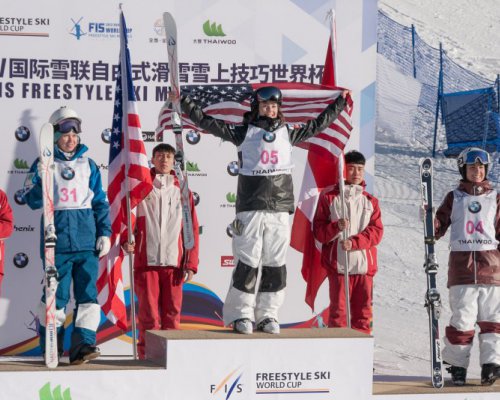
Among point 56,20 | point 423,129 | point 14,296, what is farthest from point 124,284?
point 423,129

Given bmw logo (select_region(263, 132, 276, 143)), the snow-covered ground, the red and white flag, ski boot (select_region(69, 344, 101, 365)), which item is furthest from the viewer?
→ the snow-covered ground

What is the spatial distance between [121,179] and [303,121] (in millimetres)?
1380

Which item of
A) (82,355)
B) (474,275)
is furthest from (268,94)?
(82,355)

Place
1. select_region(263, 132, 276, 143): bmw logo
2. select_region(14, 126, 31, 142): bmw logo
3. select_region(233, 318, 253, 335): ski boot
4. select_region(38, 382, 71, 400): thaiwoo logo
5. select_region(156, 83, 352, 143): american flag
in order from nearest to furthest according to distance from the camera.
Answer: select_region(38, 382, 71, 400): thaiwoo logo < select_region(233, 318, 253, 335): ski boot < select_region(263, 132, 276, 143): bmw logo < select_region(156, 83, 352, 143): american flag < select_region(14, 126, 31, 142): bmw logo

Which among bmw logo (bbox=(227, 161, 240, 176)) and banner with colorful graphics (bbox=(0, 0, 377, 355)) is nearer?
banner with colorful graphics (bbox=(0, 0, 377, 355))

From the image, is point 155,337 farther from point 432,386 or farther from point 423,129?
point 423,129

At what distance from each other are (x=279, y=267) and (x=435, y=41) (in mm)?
9113

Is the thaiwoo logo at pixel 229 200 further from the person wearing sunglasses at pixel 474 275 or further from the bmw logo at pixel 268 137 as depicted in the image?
the person wearing sunglasses at pixel 474 275

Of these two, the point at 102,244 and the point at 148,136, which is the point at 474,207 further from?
the point at 148,136

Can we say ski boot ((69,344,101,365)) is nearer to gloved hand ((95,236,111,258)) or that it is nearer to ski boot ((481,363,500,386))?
gloved hand ((95,236,111,258))

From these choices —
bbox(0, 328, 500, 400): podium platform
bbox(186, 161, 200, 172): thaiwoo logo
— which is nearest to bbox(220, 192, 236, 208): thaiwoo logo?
bbox(186, 161, 200, 172): thaiwoo logo

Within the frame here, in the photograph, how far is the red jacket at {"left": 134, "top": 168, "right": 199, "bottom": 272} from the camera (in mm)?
7934

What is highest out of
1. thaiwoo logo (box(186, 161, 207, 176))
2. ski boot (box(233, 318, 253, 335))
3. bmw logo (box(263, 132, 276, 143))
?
bmw logo (box(263, 132, 276, 143))

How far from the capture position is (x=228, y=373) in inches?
269
